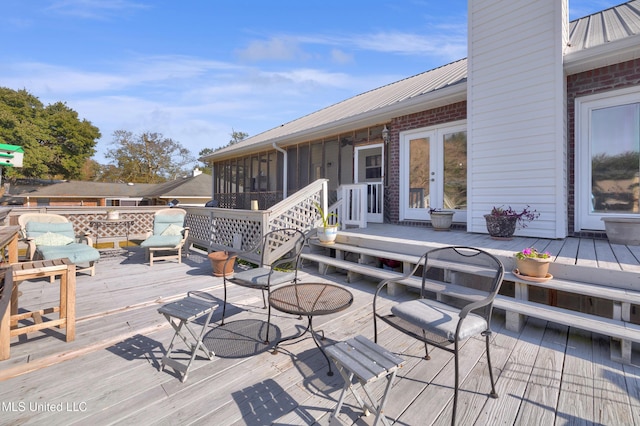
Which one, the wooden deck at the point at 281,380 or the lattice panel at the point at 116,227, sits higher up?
the lattice panel at the point at 116,227

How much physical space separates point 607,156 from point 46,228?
9.51 m

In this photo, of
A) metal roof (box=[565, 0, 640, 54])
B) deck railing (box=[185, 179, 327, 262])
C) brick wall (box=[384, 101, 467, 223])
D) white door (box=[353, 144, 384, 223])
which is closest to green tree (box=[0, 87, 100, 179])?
deck railing (box=[185, 179, 327, 262])

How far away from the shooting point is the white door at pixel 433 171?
6.02 meters

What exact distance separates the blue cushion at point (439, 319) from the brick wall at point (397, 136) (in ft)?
16.1

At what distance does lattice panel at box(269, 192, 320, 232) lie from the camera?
5.72 metres

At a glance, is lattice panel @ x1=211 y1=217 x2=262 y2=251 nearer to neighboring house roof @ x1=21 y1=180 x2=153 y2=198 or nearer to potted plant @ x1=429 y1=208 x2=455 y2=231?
potted plant @ x1=429 y1=208 x2=455 y2=231

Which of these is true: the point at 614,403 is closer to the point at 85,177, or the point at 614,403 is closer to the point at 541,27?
the point at 541,27

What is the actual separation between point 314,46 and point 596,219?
11.0 metres

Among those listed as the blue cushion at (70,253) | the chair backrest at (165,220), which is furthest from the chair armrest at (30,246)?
the chair backrest at (165,220)

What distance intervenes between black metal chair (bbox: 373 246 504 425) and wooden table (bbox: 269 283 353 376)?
1.05 ft

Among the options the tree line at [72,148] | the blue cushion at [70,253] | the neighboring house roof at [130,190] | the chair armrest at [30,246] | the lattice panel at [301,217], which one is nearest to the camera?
the blue cushion at [70,253]

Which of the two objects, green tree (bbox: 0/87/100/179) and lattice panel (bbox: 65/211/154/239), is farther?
green tree (bbox: 0/87/100/179)

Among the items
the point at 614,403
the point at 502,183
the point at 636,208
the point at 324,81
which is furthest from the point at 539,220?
the point at 324,81

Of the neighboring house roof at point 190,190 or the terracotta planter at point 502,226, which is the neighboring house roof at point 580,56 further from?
the neighboring house roof at point 190,190
